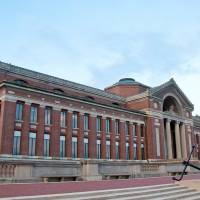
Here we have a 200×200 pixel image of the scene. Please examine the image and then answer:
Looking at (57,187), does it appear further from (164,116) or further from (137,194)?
(164,116)

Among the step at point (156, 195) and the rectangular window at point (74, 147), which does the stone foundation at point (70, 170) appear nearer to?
the step at point (156, 195)

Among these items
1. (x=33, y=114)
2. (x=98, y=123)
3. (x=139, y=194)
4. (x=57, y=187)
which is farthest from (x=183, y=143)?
(x=57, y=187)

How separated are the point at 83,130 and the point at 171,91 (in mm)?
21537

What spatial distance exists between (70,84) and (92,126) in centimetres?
801

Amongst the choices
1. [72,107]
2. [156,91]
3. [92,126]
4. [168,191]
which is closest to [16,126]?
[72,107]

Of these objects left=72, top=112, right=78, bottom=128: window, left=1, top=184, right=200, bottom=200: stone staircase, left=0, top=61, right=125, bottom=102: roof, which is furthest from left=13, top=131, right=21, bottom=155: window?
left=1, top=184, right=200, bottom=200: stone staircase

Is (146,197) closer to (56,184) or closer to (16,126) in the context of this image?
(56,184)

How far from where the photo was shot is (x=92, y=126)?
34969 mm

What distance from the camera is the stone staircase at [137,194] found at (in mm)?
12258

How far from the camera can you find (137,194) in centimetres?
1451

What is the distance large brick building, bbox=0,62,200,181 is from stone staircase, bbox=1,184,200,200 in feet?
10.5

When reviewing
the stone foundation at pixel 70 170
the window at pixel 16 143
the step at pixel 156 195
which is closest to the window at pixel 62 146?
the window at pixel 16 143

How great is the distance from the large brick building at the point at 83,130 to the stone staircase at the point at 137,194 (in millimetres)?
3194

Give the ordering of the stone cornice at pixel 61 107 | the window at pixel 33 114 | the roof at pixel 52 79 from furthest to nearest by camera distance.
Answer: the roof at pixel 52 79 → the window at pixel 33 114 → the stone cornice at pixel 61 107
